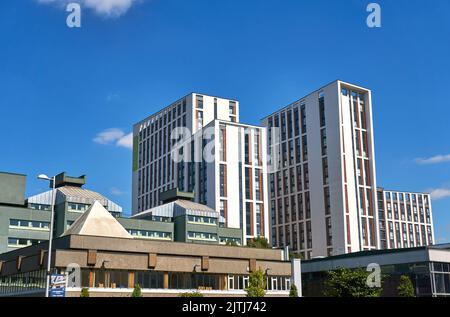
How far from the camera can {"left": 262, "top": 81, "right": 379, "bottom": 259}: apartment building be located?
118 meters

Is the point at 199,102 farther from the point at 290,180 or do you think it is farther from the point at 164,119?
the point at 290,180

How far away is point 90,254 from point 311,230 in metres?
77.2

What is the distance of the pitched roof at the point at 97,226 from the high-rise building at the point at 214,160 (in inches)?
2436

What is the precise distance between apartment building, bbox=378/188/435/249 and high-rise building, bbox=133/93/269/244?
5972cm

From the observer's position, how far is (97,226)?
2349 inches

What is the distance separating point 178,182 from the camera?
140250 mm

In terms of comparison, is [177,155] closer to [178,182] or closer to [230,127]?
[178,182]

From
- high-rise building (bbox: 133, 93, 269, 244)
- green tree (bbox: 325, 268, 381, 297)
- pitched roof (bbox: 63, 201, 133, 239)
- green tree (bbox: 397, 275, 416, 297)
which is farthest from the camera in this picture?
high-rise building (bbox: 133, 93, 269, 244)

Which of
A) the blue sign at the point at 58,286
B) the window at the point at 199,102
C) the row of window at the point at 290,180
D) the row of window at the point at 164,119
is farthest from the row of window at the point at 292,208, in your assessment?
the blue sign at the point at 58,286

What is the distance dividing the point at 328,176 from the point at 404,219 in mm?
68963

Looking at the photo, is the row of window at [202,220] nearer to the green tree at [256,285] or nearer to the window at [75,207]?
the window at [75,207]

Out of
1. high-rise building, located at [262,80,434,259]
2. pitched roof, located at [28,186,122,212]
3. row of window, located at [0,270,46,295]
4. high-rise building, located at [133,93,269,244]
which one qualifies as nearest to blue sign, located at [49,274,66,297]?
row of window, located at [0,270,46,295]

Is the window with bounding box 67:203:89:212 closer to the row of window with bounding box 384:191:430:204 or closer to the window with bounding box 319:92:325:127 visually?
the window with bounding box 319:92:325:127
